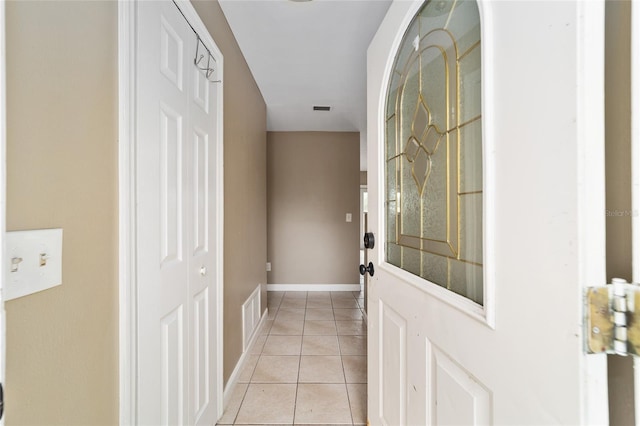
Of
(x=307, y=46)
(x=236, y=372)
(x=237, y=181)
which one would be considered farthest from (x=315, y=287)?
(x=307, y=46)

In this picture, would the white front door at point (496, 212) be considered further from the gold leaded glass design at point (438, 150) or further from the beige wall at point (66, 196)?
the beige wall at point (66, 196)

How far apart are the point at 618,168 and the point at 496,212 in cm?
18

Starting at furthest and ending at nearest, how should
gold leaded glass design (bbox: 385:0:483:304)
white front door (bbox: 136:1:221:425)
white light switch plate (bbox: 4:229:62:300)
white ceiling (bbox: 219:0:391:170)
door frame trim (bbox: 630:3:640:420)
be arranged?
white ceiling (bbox: 219:0:391:170) → white front door (bbox: 136:1:221:425) → gold leaded glass design (bbox: 385:0:483:304) → white light switch plate (bbox: 4:229:62:300) → door frame trim (bbox: 630:3:640:420)

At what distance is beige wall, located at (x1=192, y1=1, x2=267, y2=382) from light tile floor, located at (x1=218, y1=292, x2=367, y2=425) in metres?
0.24

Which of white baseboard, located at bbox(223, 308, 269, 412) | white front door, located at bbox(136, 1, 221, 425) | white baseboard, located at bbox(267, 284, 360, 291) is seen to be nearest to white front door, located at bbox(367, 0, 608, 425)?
white front door, located at bbox(136, 1, 221, 425)

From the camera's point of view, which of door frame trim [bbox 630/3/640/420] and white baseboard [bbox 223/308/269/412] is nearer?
door frame trim [bbox 630/3/640/420]

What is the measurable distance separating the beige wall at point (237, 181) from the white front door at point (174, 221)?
213mm

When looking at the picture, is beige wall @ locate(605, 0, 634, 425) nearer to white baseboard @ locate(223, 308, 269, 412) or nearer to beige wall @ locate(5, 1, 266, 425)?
beige wall @ locate(5, 1, 266, 425)

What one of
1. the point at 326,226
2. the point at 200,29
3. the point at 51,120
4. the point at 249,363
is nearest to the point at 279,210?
the point at 326,226

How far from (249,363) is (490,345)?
6.33ft

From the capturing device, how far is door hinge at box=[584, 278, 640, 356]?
342 millimetres

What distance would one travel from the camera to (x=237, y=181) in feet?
6.05

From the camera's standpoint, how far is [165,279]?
933mm

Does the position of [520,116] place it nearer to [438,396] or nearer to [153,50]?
[438,396]
